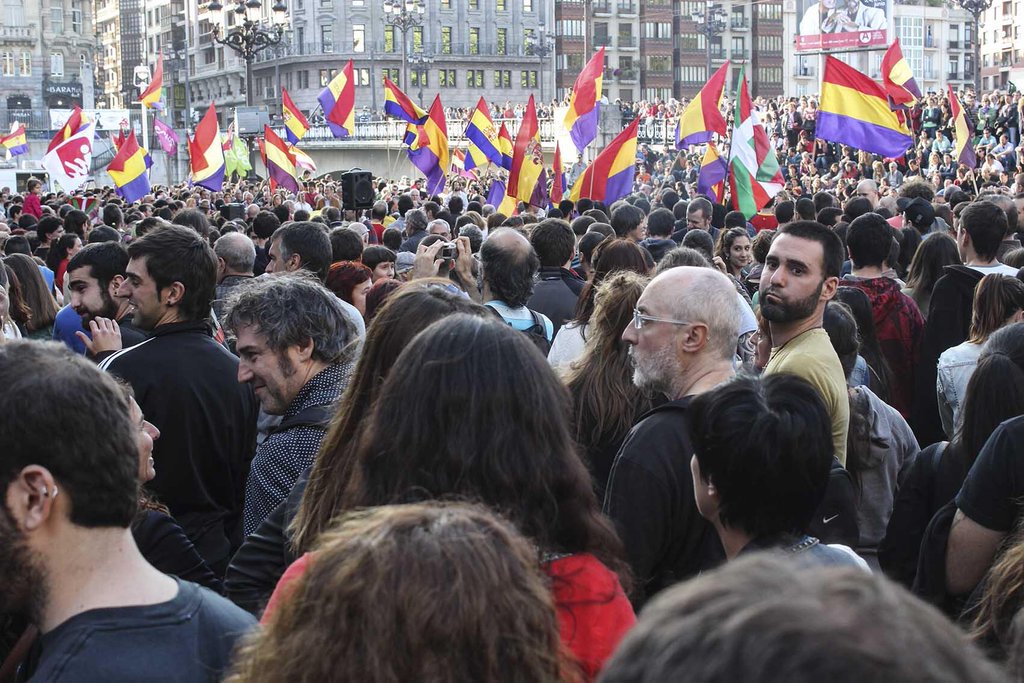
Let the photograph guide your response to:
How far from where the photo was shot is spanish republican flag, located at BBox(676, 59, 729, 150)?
16156 mm

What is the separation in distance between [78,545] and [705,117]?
1505cm

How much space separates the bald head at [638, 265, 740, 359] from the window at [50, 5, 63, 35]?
9425cm

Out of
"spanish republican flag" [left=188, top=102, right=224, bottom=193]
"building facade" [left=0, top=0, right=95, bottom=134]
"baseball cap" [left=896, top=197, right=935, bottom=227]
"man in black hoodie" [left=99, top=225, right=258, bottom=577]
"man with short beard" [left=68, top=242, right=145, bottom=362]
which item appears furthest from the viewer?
"building facade" [left=0, top=0, right=95, bottom=134]

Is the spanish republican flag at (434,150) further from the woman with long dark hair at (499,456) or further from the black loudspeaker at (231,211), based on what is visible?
the woman with long dark hair at (499,456)

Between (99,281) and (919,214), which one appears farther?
(919,214)

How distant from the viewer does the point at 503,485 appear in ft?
7.32

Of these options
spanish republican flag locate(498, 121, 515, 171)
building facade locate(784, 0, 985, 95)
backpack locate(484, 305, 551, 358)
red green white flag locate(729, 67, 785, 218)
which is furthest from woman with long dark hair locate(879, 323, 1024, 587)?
building facade locate(784, 0, 985, 95)

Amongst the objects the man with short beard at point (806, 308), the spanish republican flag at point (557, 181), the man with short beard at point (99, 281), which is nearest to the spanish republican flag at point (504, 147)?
the spanish republican flag at point (557, 181)

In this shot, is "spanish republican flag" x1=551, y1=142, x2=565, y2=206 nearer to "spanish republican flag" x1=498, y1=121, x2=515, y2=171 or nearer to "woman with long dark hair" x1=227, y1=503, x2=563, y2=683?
"spanish republican flag" x1=498, y1=121, x2=515, y2=171

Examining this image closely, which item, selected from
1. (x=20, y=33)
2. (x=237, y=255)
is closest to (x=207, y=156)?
(x=237, y=255)

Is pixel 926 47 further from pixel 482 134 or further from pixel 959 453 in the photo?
pixel 959 453

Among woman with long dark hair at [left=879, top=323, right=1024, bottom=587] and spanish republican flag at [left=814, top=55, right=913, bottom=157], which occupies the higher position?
spanish republican flag at [left=814, top=55, right=913, bottom=157]

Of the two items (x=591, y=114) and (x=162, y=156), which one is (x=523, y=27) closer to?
(x=162, y=156)

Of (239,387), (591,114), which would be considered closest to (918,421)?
(239,387)
